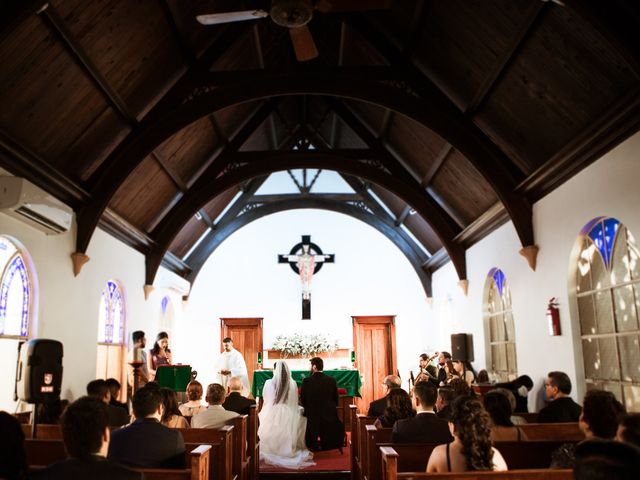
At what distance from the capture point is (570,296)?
6.14 metres

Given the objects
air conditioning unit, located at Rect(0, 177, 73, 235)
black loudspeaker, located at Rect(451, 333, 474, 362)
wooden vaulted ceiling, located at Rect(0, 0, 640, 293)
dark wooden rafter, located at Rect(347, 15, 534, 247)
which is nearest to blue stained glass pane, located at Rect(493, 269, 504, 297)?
wooden vaulted ceiling, located at Rect(0, 0, 640, 293)

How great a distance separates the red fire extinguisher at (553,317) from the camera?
6395mm

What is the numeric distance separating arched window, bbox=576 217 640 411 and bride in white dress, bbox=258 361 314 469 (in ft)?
11.5

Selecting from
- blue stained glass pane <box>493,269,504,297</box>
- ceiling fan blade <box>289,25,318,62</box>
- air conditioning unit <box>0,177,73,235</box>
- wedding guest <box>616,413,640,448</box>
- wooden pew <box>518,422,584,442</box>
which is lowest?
wooden pew <box>518,422,584,442</box>

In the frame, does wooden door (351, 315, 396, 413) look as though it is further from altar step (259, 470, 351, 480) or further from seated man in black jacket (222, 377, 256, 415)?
seated man in black jacket (222, 377, 256, 415)

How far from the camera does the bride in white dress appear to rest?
7.27 metres

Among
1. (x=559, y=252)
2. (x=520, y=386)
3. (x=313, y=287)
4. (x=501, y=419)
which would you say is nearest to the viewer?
(x=501, y=419)

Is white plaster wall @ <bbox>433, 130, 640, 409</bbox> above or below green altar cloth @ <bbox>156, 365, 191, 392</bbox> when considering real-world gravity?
above

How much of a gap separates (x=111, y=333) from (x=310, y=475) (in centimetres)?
394

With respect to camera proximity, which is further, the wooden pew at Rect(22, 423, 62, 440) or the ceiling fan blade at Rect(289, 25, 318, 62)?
the ceiling fan blade at Rect(289, 25, 318, 62)

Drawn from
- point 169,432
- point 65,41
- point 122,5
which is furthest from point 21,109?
point 169,432

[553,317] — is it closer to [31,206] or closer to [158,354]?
[158,354]

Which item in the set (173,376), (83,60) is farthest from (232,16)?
(173,376)

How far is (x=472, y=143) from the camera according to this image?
7.38m
